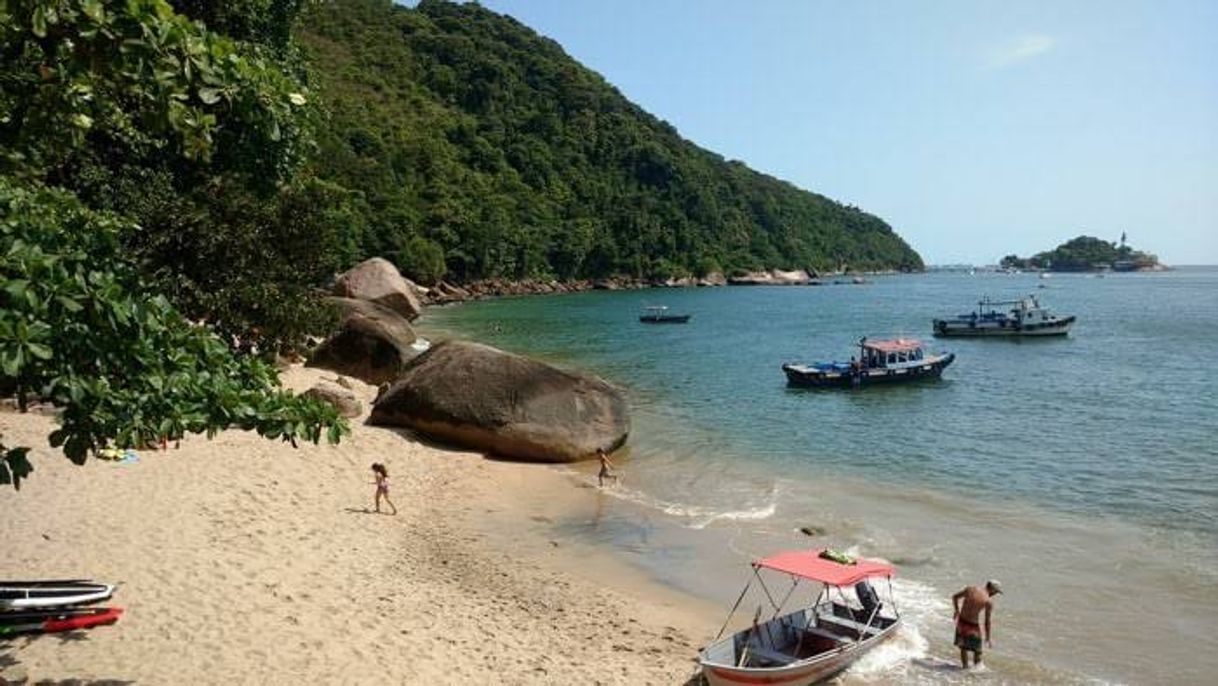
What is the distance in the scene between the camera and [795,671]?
10.9 meters

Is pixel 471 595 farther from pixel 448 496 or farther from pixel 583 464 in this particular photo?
pixel 583 464

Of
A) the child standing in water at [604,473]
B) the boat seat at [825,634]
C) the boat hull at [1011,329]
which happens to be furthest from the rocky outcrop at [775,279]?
the boat seat at [825,634]

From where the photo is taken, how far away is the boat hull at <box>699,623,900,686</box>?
10516 millimetres

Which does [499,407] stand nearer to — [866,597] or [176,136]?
[866,597]

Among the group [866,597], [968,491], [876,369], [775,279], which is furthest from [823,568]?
[775,279]

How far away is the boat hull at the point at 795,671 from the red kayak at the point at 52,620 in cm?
703

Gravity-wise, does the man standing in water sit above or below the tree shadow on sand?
below

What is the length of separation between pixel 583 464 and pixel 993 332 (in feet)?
153

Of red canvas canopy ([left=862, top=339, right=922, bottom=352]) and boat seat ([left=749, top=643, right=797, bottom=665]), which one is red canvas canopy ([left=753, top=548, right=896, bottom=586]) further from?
red canvas canopy ([left=862, top=339, right=922, bottom=352])

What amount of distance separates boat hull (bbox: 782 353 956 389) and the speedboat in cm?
2467

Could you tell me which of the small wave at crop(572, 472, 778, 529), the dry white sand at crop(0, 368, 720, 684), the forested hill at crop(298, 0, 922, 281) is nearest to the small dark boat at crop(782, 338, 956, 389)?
the small wave at crop(572, 472, 778, 529)

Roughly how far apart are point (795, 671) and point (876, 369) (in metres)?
29.8

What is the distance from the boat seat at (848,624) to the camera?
39.9 feet

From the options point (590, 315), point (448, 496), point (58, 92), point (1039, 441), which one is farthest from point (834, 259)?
point (58, 92)
